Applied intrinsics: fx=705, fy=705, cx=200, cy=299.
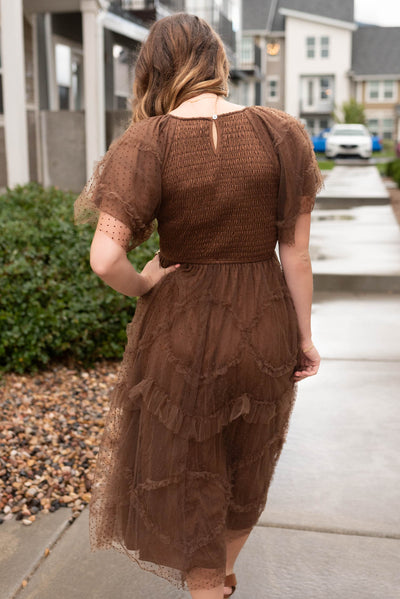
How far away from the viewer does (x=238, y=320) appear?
79.4 inches

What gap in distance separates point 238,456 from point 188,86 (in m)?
1.11

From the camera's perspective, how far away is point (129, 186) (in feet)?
6.23

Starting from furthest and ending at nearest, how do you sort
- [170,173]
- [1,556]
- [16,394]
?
[16,394]
[1,556]
[170,173]

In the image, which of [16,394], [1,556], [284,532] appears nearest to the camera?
[1,556]

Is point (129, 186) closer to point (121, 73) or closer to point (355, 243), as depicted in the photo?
point (355, 243)

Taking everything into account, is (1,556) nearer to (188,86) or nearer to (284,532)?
(284,532)

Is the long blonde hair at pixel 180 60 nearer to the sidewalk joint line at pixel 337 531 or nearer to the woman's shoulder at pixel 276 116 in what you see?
the woman's shoulder at pixel 276 116

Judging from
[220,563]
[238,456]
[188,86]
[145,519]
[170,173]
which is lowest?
[220,563]

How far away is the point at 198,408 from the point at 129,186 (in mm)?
659

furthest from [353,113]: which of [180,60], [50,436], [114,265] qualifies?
[114,265]

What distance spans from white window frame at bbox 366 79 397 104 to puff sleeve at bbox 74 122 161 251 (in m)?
52.0

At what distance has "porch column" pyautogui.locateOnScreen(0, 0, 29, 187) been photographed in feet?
28.3

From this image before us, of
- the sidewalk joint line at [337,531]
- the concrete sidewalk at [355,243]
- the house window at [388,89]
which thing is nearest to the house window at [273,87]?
the house window at [388,89]

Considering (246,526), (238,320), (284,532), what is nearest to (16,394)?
(284,532)
